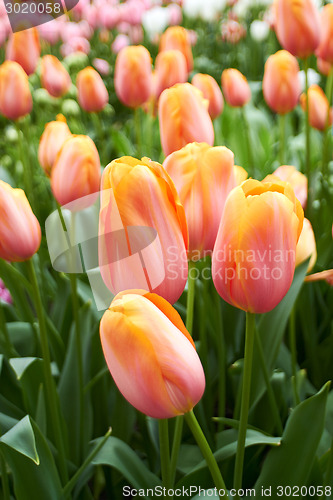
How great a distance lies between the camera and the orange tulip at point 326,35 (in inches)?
37.5

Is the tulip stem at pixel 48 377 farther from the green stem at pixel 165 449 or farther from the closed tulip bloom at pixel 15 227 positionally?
the green stem at pixel 165 449

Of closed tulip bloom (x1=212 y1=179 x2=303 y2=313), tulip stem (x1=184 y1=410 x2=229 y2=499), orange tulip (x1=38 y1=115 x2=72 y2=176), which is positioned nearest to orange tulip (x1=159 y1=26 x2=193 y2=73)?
orange tulip (x1=38 y1=115 x2=72 y2=176)

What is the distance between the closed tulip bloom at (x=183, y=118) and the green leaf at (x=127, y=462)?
353mm

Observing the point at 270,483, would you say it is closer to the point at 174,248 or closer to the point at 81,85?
the point at 174,248

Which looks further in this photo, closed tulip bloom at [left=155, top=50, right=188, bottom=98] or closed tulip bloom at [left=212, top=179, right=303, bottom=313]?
closed tulip bloom at [left=155, top=50, right=188, bottom=98]

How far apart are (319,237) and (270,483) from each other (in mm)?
550

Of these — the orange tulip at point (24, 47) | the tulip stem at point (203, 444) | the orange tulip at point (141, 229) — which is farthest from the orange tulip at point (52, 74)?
the tulip stem at point (203, 444)

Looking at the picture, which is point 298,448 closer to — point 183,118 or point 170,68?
point 183,118

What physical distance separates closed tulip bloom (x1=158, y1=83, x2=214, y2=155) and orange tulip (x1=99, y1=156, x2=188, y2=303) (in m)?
0.21

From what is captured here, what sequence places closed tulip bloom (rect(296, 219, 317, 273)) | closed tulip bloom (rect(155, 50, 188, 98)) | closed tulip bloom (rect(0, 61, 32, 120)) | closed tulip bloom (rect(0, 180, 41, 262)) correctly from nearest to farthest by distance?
1. closed tulip bloom (rect(0, 180, 41, 262))
2. closed tulip bloom (rect(296, 219, 317, 273))
3. closed tulip bloom (rect(0, 61, 32, 120))
4. closed tulip bloom (rect(155, 50, 188, 98))

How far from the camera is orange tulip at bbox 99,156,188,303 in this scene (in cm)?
41

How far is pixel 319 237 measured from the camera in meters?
1.02

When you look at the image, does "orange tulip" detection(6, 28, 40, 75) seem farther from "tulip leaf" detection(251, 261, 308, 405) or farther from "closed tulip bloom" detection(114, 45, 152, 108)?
"tulip leaf" detection(251, 261, 308, 405)

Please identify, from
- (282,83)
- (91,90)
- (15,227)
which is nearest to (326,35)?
(282,83)
